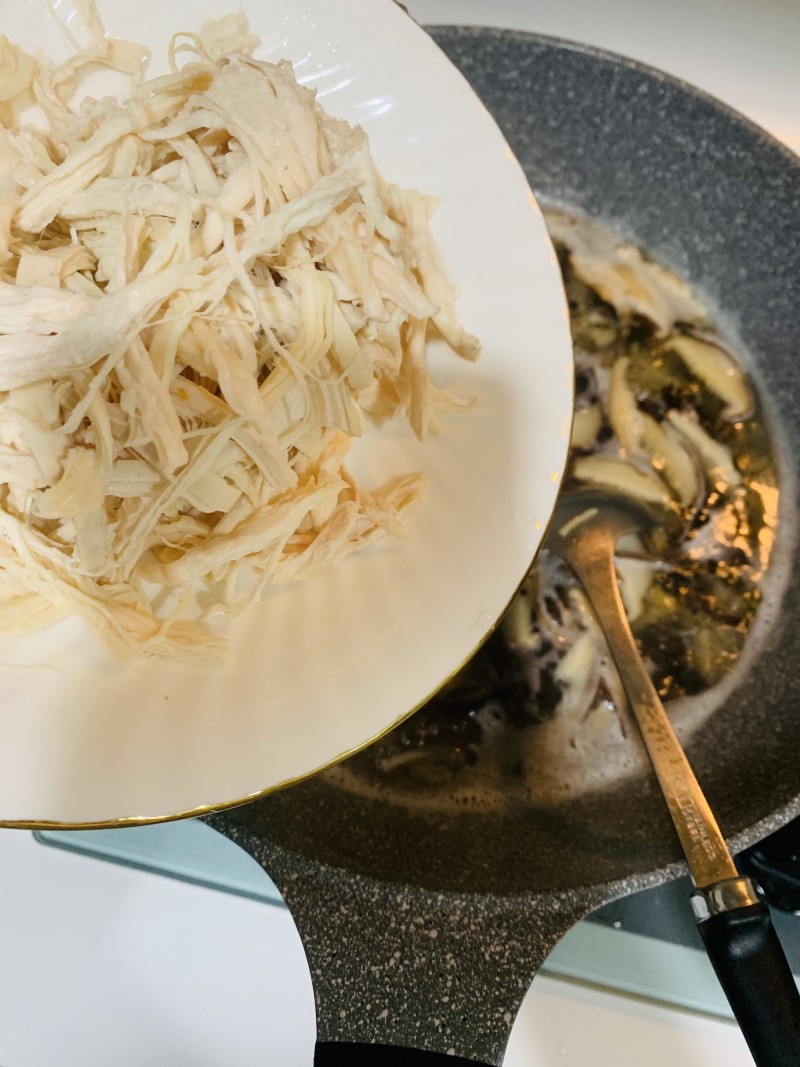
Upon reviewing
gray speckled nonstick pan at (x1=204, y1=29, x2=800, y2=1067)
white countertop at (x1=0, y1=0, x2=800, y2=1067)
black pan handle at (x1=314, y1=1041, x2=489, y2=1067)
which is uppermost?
gray speckled nonstick pan at (x1=204, y1=29, x2=800, y2=1067)

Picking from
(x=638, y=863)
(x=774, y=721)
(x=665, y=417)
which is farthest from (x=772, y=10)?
(x=638, y=863)

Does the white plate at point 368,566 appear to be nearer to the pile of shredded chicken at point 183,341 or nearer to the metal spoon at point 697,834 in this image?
the pile of shredded chicken at point 183,341

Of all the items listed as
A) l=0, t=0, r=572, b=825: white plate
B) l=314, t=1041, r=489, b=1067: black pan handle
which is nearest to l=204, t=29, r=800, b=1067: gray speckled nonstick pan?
l=314, t=1041, r=489, b=1067: black pan handle

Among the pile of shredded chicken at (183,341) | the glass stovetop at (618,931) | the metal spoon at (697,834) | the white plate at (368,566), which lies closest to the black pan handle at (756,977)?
the metal spoon at (697,834)

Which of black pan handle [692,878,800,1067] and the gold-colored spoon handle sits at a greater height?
the gold-colored spoon handle

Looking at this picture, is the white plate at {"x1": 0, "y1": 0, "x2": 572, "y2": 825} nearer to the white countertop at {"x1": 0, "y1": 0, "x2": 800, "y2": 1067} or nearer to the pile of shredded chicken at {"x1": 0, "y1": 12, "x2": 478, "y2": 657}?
the pile of shredded chicken at {"x1": 0, "y1": 12, "x2": 478, "y2": 657}

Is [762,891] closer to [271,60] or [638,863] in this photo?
[638,863]

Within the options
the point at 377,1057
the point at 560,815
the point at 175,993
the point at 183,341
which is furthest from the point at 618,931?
the point at 183,341
